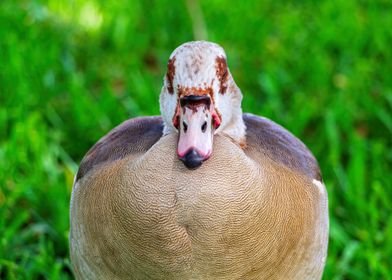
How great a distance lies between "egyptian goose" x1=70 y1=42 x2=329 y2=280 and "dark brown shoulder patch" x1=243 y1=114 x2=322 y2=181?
0.05 m

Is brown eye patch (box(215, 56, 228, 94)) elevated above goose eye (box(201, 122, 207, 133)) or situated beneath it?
elevated above

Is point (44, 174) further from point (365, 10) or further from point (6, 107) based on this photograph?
point (365, 10)

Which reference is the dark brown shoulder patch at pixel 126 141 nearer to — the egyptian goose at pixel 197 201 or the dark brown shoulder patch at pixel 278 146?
the egyptian goose at pixel 197 201

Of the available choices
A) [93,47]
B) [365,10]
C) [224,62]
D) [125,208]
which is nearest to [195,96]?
[224,62]

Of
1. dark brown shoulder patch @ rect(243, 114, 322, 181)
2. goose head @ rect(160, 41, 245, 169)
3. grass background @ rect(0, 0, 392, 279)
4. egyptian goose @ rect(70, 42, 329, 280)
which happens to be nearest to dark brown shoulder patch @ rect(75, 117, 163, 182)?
egyptian goose @ rect(70, 42, 329, 280)

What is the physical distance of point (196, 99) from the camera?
2539mm

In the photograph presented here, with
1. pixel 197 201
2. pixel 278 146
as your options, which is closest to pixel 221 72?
pixel 197 201

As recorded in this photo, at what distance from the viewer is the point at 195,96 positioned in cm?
254

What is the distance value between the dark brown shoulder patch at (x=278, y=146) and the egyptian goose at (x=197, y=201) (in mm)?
49

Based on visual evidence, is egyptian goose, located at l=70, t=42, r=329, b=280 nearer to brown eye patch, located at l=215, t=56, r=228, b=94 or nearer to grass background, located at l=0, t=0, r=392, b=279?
brown eye patch, located at l=215, t=56, r=228, b=94

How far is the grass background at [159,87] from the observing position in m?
3.99

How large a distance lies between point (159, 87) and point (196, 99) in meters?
2.64

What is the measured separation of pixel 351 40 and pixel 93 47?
175cm

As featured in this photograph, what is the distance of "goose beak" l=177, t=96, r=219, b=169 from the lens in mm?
2496
